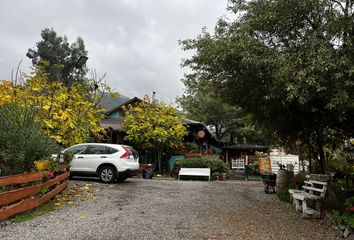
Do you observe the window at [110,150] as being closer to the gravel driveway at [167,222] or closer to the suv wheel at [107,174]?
the suv wheel at [107,174]

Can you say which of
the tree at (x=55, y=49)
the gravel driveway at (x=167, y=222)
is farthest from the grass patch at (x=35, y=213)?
the tree at (x=55, y=49)

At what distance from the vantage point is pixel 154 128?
18.4 meters

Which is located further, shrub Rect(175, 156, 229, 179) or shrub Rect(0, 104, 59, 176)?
shrub Rect(175, 156, 229, 179)

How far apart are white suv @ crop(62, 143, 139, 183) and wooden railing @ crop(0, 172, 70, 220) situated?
14.3 feet

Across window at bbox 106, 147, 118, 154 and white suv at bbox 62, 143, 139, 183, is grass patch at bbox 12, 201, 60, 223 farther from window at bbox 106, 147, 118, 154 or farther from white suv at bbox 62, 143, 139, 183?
window at bbox 106, 147, 118, 154

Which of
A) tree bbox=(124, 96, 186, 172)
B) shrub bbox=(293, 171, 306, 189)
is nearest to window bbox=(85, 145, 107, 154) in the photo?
tree bbox=(124, 96, 186, 172)

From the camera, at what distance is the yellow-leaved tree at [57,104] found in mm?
8922

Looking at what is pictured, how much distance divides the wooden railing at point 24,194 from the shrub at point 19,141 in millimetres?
421

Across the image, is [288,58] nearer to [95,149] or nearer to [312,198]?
[312,198]

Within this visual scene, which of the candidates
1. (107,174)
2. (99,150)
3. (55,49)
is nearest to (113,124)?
(99,150)

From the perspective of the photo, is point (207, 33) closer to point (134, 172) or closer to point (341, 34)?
point (341, 34)

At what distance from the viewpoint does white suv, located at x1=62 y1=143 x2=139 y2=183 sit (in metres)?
12.6

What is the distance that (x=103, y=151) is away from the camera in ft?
42.1

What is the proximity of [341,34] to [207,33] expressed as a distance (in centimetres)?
311
